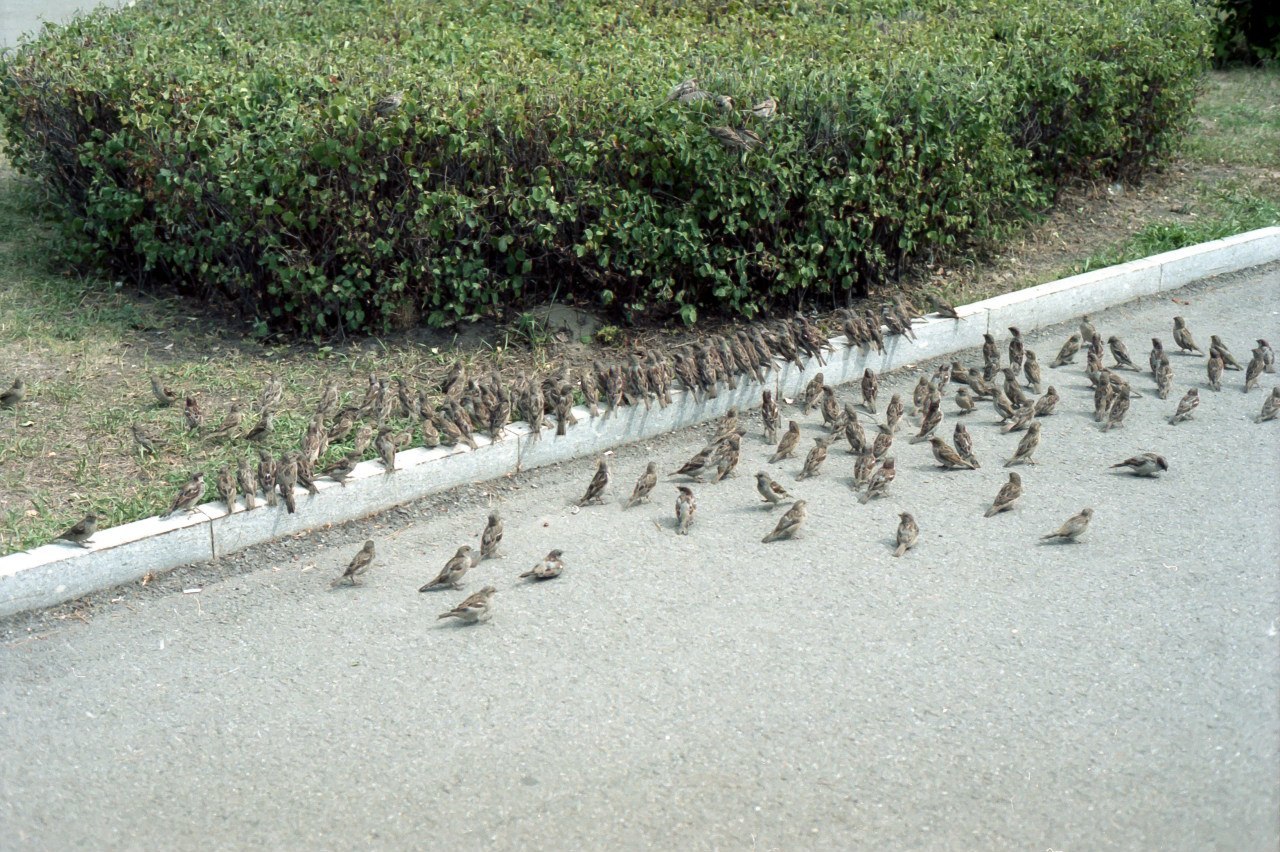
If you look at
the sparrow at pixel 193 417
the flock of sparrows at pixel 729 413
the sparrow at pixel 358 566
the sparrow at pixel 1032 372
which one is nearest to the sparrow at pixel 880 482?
the flock of sparrows at pixel 729 413

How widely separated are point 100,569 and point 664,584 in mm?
2780

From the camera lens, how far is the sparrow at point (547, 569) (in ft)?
21.9

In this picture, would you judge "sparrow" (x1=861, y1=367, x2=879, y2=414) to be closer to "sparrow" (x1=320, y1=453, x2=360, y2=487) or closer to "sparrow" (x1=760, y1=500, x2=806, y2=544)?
"sparrow" (x1=760, y1=500, x2=806, y2=544)

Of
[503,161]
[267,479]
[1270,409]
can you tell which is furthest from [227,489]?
[1270,409]

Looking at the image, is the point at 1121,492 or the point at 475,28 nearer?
the point at 1121,492

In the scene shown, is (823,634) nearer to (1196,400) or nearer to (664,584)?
(664,584)

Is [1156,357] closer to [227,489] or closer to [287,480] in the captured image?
[287,480]

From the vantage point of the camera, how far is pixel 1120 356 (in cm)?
995

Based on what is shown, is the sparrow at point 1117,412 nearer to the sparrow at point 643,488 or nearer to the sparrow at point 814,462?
the sparrow at point 814,462

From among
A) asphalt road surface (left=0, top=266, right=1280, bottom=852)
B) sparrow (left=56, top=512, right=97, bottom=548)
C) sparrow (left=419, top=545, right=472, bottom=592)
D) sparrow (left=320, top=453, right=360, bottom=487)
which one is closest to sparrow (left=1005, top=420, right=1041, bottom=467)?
asphalt road surface (left=0, top=266, right=1280, bottom=852)

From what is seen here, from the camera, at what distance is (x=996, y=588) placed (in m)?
6.58

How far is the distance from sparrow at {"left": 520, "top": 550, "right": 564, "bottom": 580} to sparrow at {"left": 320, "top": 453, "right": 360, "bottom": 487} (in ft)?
4.19

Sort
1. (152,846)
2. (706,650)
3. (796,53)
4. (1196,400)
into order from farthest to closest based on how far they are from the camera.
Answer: (796,53), (1196,400), (706,650), (152,846)

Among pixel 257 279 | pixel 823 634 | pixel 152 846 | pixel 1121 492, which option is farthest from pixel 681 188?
pixel 152 846
